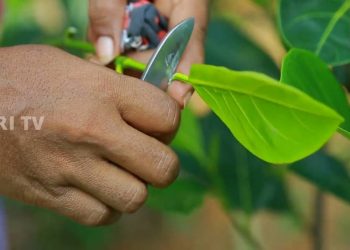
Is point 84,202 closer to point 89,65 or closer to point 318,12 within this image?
point 89,65

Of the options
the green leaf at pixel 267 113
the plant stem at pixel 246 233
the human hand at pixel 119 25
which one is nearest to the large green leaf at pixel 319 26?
the human hand at pixel 119 25

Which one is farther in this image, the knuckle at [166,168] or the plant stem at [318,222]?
the plant stem at [318,222]

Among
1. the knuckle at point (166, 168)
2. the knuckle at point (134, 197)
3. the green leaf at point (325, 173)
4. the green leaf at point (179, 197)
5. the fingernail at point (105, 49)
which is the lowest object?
the green leaf at point (179, 197)

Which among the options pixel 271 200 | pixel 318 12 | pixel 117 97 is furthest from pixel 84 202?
pixel 271 200

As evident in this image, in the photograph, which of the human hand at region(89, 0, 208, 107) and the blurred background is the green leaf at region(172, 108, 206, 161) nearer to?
the blurred background

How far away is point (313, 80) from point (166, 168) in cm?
13

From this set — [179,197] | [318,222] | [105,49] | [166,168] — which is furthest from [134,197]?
[318,222]

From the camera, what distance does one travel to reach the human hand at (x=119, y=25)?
498mm

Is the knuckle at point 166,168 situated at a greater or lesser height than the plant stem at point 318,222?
greater

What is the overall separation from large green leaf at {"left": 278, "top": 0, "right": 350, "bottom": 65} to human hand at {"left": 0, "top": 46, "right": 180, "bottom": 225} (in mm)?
130

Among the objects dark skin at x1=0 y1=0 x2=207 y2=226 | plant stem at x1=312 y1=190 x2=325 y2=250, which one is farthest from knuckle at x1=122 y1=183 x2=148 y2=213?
plant stem at x1=312 y1=190 x2=325 y2=250

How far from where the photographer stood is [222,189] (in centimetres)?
71

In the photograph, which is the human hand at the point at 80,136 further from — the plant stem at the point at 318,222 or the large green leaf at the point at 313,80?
the plant stem at the point at 318,222

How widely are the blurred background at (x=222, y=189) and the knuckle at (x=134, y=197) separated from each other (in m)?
0.22
